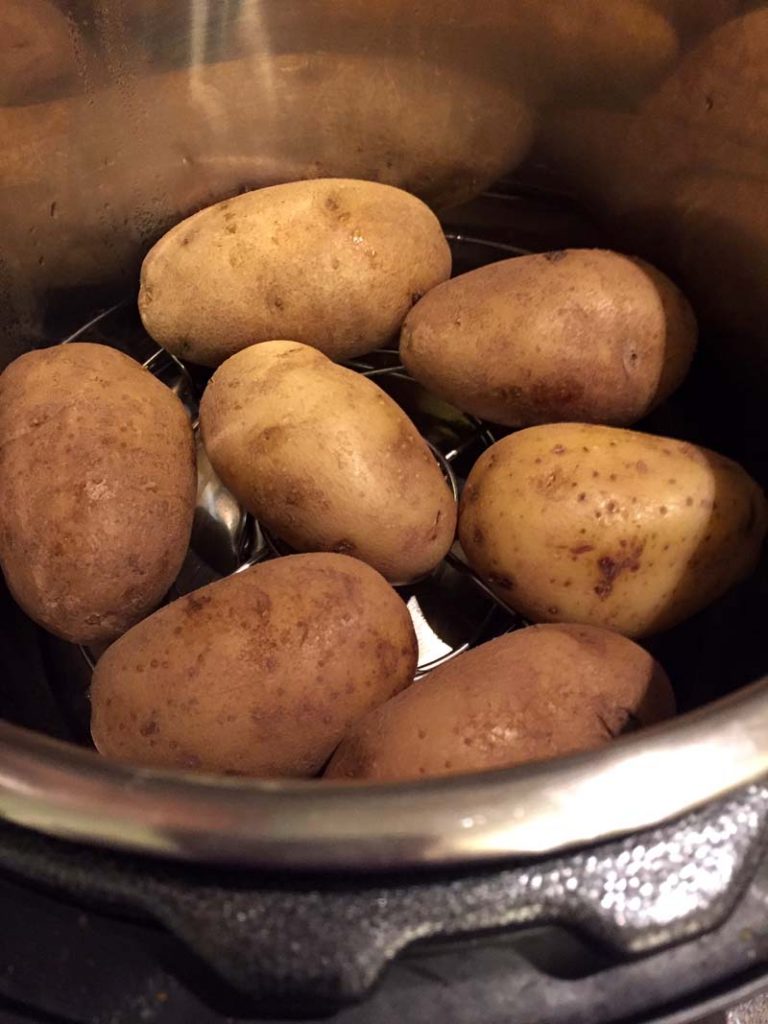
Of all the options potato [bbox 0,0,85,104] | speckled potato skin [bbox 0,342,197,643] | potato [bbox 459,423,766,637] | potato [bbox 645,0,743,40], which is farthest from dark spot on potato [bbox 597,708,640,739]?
potato [bbox 0,0,85,104]

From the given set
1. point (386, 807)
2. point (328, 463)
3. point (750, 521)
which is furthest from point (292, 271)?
point (386, 807)

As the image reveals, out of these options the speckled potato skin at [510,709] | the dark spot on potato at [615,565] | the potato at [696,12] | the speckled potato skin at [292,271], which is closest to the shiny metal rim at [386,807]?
the speckled potato skin at [510,709]

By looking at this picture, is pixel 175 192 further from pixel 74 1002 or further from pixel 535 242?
pixel 74 1002

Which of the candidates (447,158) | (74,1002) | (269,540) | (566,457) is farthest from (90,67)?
(74,1002)

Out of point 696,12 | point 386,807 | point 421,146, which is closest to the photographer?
point 386,807

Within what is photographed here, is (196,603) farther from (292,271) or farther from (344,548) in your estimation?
(292,271)

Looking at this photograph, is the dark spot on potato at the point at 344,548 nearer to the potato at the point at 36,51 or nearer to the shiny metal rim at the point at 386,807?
the shiny metal rim at the point at 386,807

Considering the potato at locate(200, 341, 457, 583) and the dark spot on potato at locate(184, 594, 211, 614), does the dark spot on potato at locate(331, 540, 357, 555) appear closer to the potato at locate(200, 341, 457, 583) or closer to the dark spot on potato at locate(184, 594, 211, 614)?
the potato at locate(200, 341, 457, 583)
